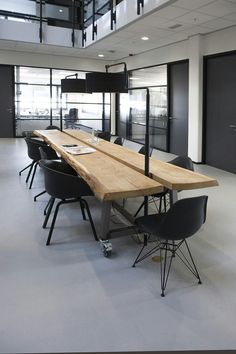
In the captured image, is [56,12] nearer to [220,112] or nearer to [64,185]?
[220,112]

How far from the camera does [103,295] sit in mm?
2443

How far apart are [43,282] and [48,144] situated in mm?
A: 3242

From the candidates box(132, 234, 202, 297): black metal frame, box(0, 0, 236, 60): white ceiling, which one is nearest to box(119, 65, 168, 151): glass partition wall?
box(0, 0, 236, 60): white ceiling

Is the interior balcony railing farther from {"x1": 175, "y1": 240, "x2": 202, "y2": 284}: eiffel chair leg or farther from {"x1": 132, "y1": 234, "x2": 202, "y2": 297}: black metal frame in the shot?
{"x1": 175, "y1": 240, "x2": 202, "y2": 284}: eiffel chair leg

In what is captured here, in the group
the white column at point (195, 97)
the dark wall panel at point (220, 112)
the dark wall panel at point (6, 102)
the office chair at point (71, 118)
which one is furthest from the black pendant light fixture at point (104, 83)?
the office chair at point (71, 118)

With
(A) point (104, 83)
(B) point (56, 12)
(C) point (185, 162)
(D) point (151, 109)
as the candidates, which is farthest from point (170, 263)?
(B) point (56, 12)

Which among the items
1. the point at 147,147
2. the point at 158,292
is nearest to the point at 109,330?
the point at 158,292

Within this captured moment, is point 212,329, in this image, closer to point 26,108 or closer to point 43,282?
point 43,282

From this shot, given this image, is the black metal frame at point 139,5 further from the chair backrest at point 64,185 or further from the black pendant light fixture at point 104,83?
the chair backrest at point 64,185

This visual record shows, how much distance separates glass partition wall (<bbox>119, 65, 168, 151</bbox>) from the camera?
9328 millimetres

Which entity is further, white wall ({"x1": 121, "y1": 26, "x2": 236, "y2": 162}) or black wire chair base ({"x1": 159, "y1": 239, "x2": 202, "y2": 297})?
white wall ({"x1": 121, "y1": 26, "x2": 236, "y2": 162})

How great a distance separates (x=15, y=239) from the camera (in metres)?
3.41

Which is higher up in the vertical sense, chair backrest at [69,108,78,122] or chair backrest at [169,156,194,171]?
chair backrest at [69,108,78,122]

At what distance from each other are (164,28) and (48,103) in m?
6.37
